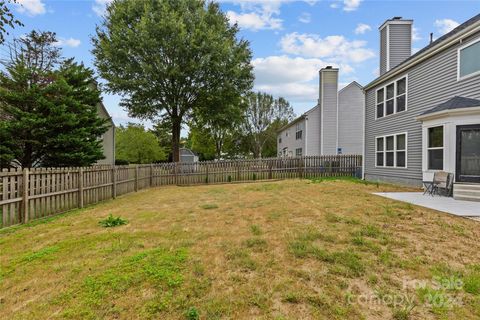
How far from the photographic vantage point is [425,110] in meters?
9.55

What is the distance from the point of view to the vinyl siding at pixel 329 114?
20578 mm

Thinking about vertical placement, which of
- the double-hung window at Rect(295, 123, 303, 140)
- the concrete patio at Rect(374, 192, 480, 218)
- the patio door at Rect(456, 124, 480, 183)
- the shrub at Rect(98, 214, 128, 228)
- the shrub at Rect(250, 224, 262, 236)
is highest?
the double-hung window at Rect(295, 123, 303, 140)

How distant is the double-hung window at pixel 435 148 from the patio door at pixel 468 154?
813mm

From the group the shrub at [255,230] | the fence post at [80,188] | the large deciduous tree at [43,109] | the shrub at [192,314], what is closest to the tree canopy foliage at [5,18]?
the large deciduous tree at [43,109]

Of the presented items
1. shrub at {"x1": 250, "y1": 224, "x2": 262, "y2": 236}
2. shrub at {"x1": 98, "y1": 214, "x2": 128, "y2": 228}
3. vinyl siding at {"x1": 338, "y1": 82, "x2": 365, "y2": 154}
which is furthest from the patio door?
vinyl siding at {"x1": 338, "y1": 82, "x2": 365, "y2": 154}

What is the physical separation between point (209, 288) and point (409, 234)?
11.8 feet

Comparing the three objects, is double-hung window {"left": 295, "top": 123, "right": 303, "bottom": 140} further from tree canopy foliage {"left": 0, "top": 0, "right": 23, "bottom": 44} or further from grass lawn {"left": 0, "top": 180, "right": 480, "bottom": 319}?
tree canopy foliage {"left": 0, "top": 0, "right": 23, "bottom": 44}

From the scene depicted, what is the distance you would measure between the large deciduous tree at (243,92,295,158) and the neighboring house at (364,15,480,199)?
25.5 metres

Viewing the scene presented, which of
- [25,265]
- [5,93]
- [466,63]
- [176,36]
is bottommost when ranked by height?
[25,265]

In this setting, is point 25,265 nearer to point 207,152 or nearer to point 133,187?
point 133,187

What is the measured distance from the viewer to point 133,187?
11.4 m

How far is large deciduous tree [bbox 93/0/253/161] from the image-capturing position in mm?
16391

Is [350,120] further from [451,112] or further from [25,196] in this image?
[25,196]

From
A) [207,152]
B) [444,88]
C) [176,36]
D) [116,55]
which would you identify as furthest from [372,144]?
[207,152]
